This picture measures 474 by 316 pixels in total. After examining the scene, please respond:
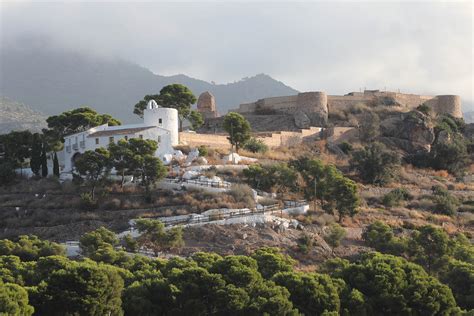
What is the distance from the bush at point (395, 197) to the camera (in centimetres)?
3888

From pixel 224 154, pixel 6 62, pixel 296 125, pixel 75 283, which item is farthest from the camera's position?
pixel 6 62

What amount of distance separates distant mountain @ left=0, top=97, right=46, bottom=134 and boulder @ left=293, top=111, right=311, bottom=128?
1161 inches

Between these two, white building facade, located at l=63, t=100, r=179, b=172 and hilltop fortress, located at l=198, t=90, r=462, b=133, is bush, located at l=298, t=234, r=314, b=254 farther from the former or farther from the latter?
hilltop fortress, located at l=198, t=90, r=462, b=133

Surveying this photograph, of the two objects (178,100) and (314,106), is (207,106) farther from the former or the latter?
(178,100)

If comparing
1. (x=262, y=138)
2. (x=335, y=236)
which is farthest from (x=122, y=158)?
(x=262, y=138)

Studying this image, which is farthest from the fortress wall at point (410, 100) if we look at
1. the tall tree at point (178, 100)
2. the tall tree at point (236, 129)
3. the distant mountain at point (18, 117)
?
the distant mountain at point (18, 117)

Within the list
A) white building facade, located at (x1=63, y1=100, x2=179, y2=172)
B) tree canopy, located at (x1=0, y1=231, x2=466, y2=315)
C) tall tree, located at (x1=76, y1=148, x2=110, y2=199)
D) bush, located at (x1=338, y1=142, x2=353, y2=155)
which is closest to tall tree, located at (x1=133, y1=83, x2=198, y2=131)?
white building facade, located at (x1=63, y1=100, x2=179, y2=172)

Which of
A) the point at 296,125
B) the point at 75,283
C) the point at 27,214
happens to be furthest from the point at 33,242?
the point at 296,125

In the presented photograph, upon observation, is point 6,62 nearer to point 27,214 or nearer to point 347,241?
point 27,214

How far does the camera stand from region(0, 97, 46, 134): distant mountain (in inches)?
2953

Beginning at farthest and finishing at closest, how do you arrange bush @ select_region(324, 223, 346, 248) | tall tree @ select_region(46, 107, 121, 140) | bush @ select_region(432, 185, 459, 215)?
tall tree @ select_region(46, 107, 121, 140) → bush @ select_region(432, 185, 459, 215) → bush @ select_region(324, 223, 346, 248)

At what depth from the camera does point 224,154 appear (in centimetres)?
4366

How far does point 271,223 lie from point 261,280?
9128 millimetres

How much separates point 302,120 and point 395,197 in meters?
18.4
